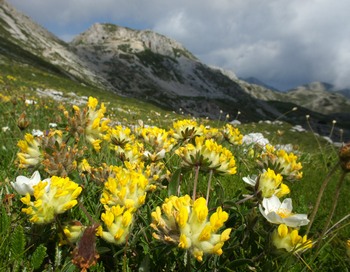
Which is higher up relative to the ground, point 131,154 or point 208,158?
point 208,158

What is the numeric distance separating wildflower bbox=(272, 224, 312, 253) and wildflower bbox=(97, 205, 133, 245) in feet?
2.71

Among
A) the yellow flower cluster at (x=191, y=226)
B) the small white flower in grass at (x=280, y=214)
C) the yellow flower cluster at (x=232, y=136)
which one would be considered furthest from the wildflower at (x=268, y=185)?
the yellow flower cluster at (x=232, y=136)

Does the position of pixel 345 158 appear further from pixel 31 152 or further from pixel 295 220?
pixel 31 152

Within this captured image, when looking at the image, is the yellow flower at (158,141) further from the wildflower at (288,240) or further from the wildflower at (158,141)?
the wildflower at (288,240)

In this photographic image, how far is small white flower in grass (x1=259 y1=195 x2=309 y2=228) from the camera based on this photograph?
1729 mm

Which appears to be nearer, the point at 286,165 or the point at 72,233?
the point at 72,233

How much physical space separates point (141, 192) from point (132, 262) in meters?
0.48

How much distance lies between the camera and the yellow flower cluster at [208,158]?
2377 millimetres

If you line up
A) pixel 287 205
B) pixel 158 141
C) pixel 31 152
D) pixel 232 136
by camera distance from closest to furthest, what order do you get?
pixel 287 205 < pixel 31 152 < pixel 158 141 < pixel 232 136

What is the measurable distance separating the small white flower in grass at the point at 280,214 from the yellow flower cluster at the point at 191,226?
1.00 feet

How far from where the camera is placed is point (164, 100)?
151 metres

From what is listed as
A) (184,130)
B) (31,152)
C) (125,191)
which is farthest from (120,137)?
(125,191)

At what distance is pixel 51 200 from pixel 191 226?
787 millimetres

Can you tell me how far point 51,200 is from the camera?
1782mm
